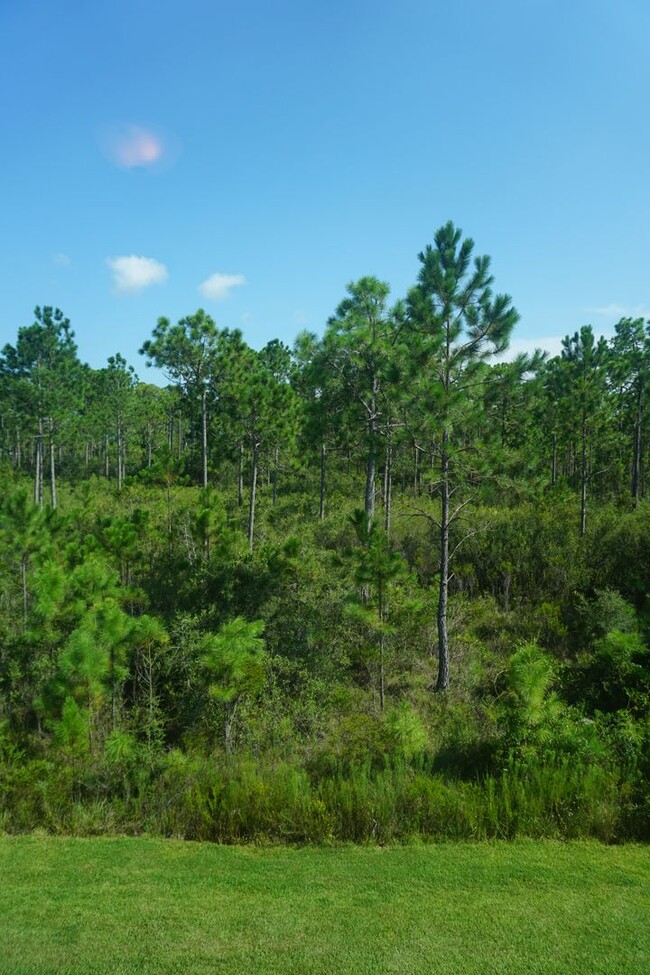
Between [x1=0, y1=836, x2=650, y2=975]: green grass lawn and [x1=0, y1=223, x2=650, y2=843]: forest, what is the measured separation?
2.34 feet

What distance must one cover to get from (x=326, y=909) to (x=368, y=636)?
8.30 meters

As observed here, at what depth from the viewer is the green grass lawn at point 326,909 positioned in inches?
186

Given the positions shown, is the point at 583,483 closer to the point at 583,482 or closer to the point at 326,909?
the point at 583,482

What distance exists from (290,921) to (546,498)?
19.8 m

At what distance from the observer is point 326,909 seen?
5.43 m

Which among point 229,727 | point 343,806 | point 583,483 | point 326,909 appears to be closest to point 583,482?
point 583,483

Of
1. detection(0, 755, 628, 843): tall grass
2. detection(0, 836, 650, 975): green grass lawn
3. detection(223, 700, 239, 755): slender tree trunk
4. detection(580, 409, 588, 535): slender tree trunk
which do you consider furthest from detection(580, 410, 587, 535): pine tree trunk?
detection(0, 836, 650, 975): green grass lawn

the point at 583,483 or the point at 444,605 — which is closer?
the point at 444,605

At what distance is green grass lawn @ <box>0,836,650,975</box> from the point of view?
4.73 meters

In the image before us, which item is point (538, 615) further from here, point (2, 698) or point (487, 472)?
point (2, 698)

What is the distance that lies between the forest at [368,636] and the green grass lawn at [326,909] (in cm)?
71

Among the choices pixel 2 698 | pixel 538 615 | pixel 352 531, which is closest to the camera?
pixel 2 698

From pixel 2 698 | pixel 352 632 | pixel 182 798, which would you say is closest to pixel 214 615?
pixel 352 632

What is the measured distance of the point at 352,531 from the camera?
68.9 feet
